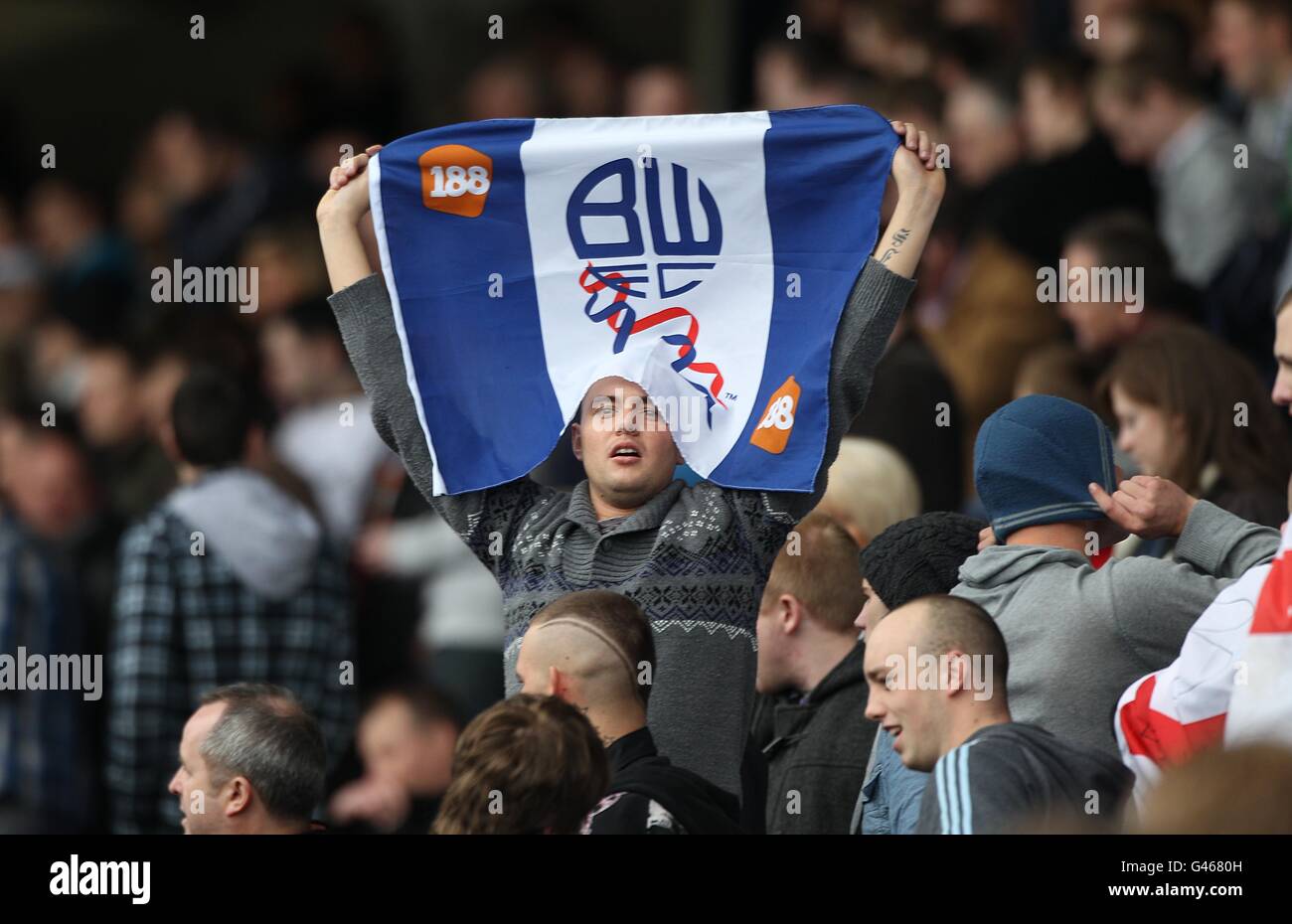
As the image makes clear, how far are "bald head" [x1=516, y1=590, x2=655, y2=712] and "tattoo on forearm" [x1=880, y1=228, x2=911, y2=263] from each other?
1134 millimetres

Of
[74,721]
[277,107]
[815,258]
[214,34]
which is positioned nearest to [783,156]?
[815,258]

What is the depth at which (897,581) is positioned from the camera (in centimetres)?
562

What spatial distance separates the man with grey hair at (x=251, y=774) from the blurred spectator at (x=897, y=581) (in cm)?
121

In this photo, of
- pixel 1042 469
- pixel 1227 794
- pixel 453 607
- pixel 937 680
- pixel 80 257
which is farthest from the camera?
pixel 80 257

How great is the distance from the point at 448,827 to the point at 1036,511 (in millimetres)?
1612

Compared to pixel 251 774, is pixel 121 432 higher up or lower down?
higher up

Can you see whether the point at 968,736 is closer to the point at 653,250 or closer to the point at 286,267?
the point at 653,250

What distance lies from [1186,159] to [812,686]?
381 cm

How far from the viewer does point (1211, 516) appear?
544 cm

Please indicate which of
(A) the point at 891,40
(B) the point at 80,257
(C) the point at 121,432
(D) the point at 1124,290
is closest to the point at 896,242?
(D) the point at 1124,290

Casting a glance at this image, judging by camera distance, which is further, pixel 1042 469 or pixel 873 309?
pixel 873 309

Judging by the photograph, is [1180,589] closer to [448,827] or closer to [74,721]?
[448,827]

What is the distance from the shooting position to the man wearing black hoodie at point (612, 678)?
497 centimetres

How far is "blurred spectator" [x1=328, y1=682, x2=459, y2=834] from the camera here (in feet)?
25.6
